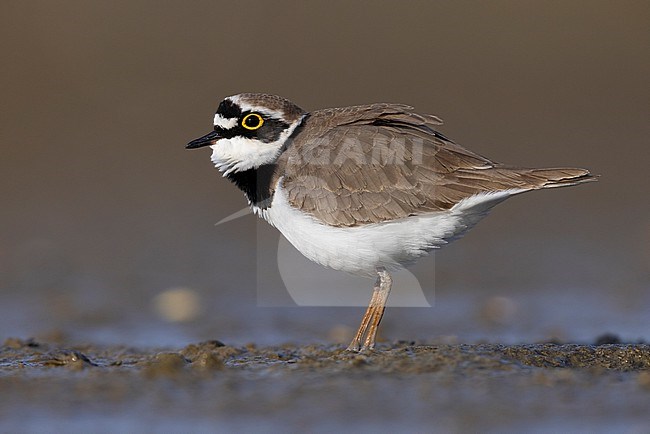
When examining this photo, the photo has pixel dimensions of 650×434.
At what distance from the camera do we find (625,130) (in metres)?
16.1

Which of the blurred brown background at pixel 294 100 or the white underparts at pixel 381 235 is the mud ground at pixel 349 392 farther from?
the blurred brown background at pixel 294 100

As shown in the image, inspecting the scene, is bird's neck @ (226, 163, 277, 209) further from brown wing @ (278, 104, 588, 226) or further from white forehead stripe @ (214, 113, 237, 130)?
white forehead stripe @ (214, 113, 237, 130)

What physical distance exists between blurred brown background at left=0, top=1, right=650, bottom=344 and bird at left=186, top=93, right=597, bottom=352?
2.02 meters

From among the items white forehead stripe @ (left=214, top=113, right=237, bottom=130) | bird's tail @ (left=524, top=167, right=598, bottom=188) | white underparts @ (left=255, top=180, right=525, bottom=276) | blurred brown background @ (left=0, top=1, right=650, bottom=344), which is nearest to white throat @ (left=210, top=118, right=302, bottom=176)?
white forehead stripe @ (left=214, top=113, right=237, bottom=130)

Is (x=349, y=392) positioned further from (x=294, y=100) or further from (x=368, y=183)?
(x=294, y=100)

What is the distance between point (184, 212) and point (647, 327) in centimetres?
658

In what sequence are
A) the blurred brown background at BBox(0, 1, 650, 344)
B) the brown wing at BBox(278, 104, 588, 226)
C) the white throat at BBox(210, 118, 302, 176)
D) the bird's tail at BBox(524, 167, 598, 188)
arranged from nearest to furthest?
the bird's tail at BBox(524, 167, 598, 188)
the brown wing at BBox(278, 104, 588, 226)
the white throat at BBox(210, 118, 302, 176)
the blurred brown background at BBox(0, 1, 650, 344)

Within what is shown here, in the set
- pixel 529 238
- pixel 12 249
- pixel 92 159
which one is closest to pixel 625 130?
pixel 529 238

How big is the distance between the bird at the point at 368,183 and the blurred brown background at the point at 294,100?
202 cm

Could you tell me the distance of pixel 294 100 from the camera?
16.6 m

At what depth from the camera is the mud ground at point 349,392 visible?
5.98 meters

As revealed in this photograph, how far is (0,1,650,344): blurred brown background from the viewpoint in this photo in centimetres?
1062

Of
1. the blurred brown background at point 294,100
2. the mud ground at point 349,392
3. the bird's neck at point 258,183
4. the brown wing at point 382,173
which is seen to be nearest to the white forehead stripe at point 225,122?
the bird's neck at point 258,183

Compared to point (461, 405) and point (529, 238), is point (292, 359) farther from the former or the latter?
point (529, 238)
